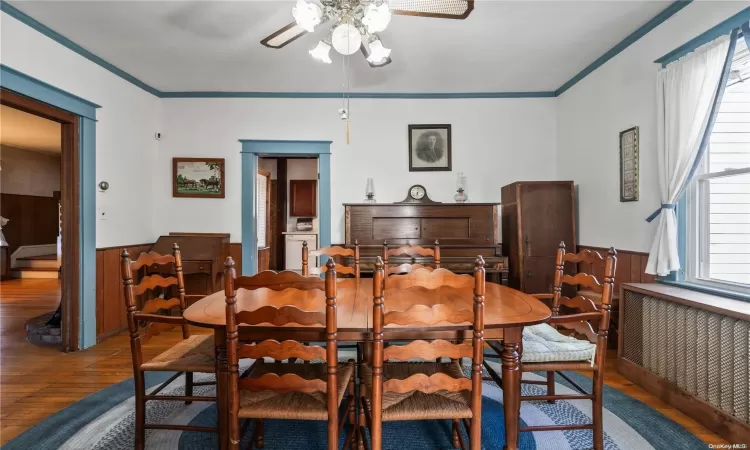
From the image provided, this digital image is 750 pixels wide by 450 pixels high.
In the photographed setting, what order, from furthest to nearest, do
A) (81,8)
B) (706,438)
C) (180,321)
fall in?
(81,8)
(706,438)
(180,321)

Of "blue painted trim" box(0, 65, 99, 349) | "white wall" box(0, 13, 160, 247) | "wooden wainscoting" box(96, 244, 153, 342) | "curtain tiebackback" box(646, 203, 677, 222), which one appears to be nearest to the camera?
"curtain tiebackback" box(646, 203, 677, 222)

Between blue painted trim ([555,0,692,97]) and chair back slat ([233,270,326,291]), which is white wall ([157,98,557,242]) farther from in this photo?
chair back slat ([233,270,326,291])

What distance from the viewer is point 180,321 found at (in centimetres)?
176

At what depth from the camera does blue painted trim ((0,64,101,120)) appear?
275 centimetres

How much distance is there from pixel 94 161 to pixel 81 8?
138 centimetres

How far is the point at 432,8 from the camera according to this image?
195 cm

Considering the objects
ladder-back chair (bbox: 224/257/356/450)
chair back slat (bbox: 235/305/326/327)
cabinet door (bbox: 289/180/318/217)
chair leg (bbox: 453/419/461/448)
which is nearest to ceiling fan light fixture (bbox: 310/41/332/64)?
ladder-back chair (bbox: 224/257/356/450)

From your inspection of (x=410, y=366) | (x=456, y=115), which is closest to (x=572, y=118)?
(x=456, y=115)

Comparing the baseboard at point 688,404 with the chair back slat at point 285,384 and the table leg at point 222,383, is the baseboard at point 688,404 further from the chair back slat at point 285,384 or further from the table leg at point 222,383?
the table leg at point 222,383

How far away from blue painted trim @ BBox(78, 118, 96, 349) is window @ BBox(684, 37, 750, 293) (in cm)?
503

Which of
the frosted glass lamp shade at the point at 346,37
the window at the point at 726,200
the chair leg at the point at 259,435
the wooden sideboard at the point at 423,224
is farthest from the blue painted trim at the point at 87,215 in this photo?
the window at the point at 726,200

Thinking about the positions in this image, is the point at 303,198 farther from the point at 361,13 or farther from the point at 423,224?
the point at 361,13

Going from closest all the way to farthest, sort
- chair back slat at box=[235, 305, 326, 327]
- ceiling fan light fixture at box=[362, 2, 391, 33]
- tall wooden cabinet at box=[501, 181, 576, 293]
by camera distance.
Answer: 1. chair back slat at box=[235, 305, 326, 327]
2. ceiling fan light fixture at box=[362, 2, 391, 33]
3. tall wooden cabinet at box=[501, 181, 576, 293]

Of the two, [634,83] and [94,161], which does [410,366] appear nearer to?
[634,83]
